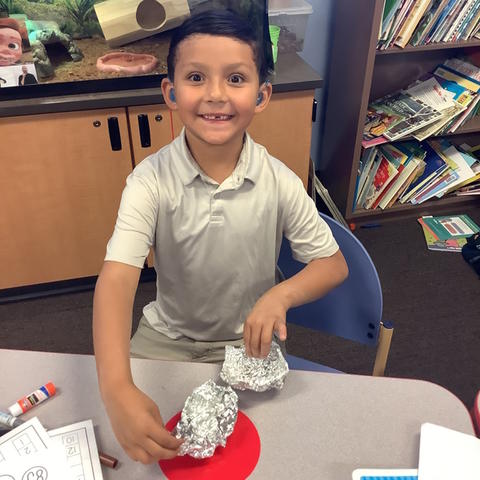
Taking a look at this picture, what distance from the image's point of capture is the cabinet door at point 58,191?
1686mm

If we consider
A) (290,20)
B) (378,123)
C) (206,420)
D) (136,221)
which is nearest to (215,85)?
(136,221)

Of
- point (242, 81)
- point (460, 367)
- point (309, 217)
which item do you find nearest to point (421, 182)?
point (460, 367)

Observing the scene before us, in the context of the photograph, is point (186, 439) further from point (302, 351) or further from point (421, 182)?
point (421, 182)

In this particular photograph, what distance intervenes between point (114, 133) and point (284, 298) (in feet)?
3.56

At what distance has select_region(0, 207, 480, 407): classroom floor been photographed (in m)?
1.78

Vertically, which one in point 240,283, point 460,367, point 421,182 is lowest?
point 460,367

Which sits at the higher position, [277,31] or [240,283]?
[277,31]

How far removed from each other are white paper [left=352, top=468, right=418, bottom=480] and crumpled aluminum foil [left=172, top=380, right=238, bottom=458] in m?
0.18

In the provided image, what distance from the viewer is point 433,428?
0.75 metres

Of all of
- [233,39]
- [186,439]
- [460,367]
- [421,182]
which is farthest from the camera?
[421,182]

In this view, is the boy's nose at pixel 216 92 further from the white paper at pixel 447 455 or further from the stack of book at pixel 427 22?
the stack of book at pixel 427 22

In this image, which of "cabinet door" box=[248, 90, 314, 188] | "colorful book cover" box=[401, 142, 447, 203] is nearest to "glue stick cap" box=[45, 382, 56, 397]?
"cabinet door" box=[248, 90, 314, 188]

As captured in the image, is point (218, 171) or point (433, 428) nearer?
point (433, 428)

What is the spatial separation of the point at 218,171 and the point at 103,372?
0.44 m
